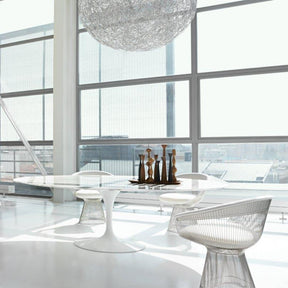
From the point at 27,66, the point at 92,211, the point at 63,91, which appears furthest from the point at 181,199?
the point at 27,66

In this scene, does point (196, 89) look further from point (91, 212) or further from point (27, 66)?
point (27, 66)

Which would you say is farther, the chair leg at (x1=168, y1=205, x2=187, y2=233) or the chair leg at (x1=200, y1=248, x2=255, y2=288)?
the chair leg at (x1=168, y1=205, x2=187, y2=233)

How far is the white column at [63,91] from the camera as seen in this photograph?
6.08 metres

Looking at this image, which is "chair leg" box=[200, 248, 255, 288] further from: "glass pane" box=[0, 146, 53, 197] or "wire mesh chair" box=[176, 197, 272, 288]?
"glass pane" box=[0, 146, 53, 197]

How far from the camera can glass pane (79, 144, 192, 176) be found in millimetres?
5633

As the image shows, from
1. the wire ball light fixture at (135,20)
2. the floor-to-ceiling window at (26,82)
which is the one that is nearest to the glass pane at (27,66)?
the floor-to-ceiling window at (26,82)

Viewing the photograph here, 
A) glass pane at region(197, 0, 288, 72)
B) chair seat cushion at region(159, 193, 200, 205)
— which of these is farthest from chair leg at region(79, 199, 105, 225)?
glass pane at region(197, 0, 288, 72)

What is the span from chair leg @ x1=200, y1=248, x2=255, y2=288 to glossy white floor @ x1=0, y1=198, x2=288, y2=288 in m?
0.30

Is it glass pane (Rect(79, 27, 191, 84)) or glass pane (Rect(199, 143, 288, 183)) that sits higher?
glass pane (Rect(79, 27, 191, 84))

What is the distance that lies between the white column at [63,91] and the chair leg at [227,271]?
4.29 metres

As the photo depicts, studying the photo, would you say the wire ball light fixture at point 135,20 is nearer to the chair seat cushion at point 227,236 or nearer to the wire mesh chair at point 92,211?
the wire mesh chair at point 92,211

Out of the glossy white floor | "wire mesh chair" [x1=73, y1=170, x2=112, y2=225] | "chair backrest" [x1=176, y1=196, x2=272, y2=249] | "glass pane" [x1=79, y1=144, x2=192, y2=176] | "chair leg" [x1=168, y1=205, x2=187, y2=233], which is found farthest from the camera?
"glass pane" [x1=79, y1=144, x2=192, y2=176]

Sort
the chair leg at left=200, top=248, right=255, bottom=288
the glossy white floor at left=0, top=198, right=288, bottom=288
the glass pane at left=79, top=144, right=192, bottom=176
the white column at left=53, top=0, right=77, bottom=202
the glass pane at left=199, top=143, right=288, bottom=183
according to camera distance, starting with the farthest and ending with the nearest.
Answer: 1. the white column at left=53, top=0, right=77, bottom=202
2. the glass pane at left=79, top=144, right=192, bottom=176
3. the glass pane at left=199, top=143, right=288, bottom=183
4. the glossy white floor at left=0, top=198, right=288, bottom=288
5. the chair leg at left=200, top=248, right=255, bottom=288

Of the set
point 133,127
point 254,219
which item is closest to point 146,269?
point 254,219
